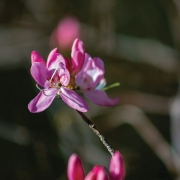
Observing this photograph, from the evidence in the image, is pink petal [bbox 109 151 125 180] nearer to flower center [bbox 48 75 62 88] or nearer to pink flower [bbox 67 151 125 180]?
pink flower [bbox 67 151 125 180]

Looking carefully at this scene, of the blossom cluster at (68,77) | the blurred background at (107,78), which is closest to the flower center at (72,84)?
the blossom cluster at (68,77)

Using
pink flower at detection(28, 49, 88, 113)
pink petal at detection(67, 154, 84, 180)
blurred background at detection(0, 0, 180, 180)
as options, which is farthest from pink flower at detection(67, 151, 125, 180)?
blurred background at detection(0, 0, 180, 180)

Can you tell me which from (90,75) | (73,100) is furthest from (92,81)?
(73,100)

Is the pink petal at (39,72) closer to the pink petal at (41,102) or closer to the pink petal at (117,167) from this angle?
the pink petal at (41,102)

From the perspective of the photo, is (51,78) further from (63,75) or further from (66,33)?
(66,33)

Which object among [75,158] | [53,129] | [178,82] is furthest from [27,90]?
[75,158]

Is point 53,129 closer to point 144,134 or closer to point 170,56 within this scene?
point 144,134
